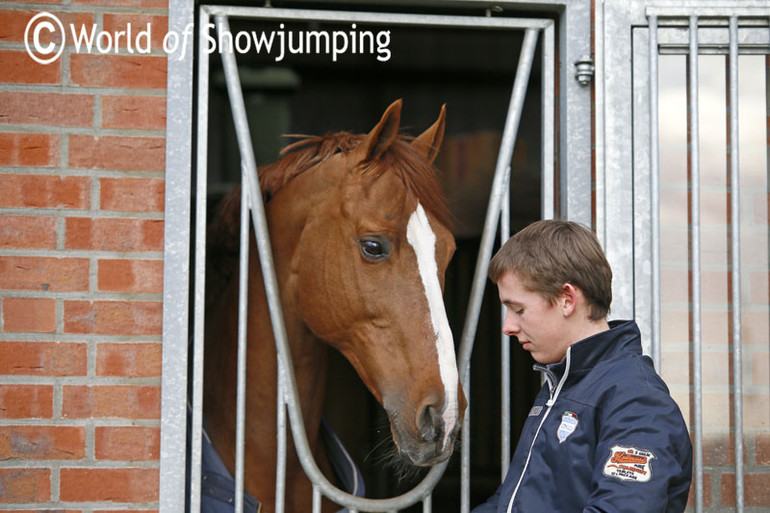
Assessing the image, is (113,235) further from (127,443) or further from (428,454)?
(428,454)

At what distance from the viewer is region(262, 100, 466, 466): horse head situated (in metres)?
1.98

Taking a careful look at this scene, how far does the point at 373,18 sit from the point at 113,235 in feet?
2.94

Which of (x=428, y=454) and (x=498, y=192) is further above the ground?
(x=498, y=192)

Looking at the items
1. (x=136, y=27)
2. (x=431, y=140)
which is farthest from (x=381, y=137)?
(x=136, y=27)

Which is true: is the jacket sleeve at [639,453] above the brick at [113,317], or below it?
below

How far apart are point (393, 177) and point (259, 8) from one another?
1.90 feet

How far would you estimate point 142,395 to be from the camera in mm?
2053

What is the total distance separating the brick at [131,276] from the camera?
206 cm

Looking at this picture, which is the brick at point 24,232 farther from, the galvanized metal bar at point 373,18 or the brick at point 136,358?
the galvanized metal bar at point 373,18

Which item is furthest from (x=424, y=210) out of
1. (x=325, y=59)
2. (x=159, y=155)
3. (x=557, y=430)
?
(x=325, y=59)

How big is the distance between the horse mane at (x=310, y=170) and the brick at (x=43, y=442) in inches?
31.6

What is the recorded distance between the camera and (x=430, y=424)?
196cm

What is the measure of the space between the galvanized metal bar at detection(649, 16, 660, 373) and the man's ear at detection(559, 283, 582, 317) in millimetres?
704

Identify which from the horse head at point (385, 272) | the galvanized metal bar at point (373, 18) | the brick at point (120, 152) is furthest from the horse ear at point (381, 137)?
the brick at point (120, 152)
